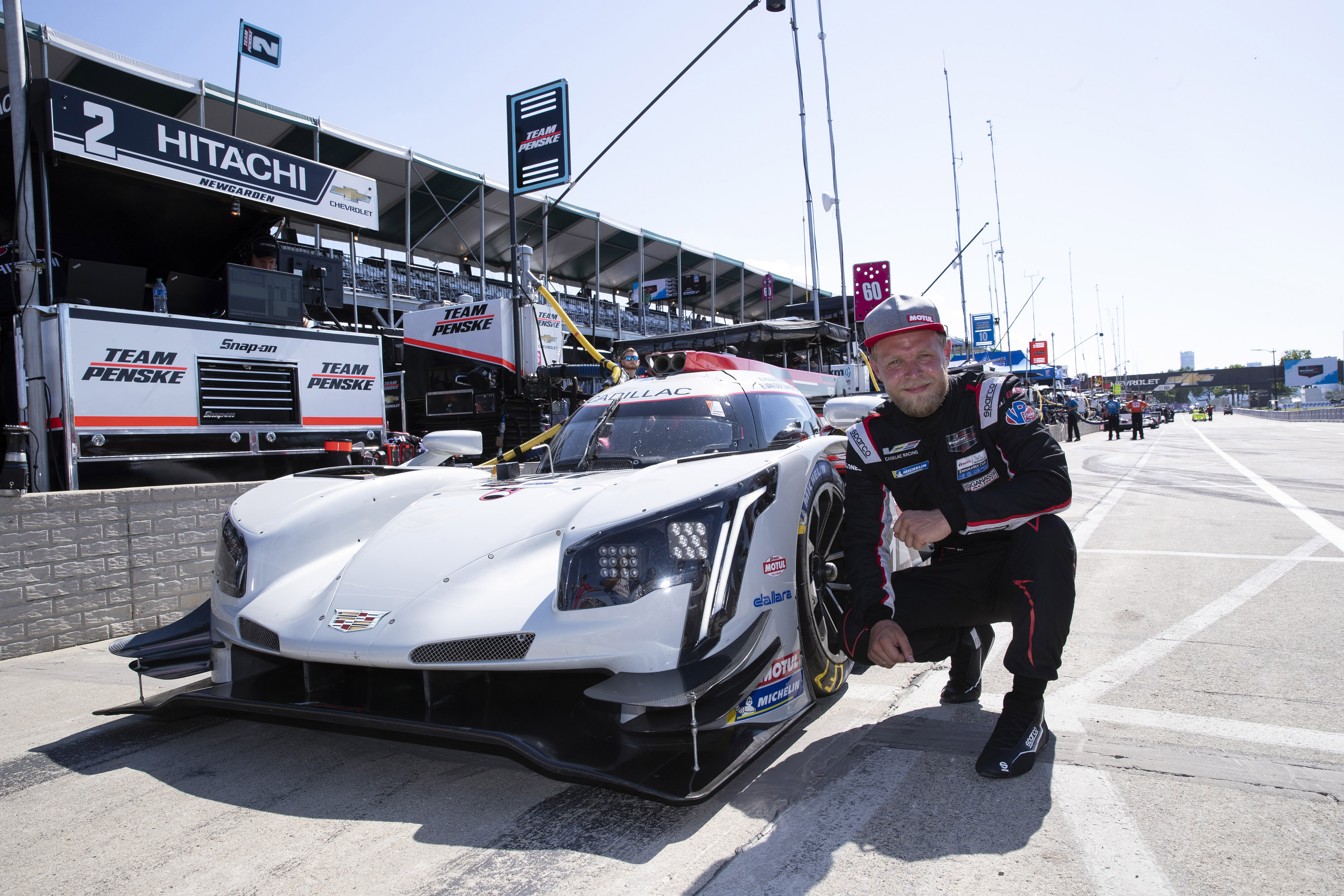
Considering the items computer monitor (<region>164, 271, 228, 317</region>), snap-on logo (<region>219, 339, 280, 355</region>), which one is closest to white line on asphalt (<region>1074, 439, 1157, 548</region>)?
snap-on logo (<region>219, 339, 280, 355</region>)

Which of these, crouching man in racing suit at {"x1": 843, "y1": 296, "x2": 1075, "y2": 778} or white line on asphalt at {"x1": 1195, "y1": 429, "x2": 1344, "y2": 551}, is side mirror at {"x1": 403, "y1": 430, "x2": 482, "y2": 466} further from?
white line on asphalt at {"x1": 1195, "y1": 429, "x2": 1344, "y2": 551}

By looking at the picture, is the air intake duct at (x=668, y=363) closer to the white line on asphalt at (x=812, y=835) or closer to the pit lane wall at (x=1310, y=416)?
the white line on asphalt at (x=812, y=835)

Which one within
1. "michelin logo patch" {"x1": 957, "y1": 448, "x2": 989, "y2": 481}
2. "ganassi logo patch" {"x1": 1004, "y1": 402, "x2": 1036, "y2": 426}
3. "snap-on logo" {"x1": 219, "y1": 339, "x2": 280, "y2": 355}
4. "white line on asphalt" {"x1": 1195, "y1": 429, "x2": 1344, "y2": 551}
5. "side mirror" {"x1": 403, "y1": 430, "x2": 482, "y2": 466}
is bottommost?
"white line on asphalt" {"x1": 1195, "y1": 429, "x2": 1344, "y2": 551}

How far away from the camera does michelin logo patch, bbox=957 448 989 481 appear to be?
269 cm

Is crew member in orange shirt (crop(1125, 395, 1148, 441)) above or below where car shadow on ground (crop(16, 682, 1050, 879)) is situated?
above

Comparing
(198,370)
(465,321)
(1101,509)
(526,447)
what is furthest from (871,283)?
(198,370)

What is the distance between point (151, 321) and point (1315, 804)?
23.0ft

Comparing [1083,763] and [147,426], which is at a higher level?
[147,426]

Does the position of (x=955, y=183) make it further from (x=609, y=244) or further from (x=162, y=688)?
(x=162, y=688)

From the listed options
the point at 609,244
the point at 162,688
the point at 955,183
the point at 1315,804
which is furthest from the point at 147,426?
the point at 955,183

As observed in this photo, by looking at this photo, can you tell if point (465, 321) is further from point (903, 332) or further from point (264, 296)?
point (903, 332)

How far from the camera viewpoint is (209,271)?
841 cm

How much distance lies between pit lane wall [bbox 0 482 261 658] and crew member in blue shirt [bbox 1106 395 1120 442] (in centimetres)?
2849

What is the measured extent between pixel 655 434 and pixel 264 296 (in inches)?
191
